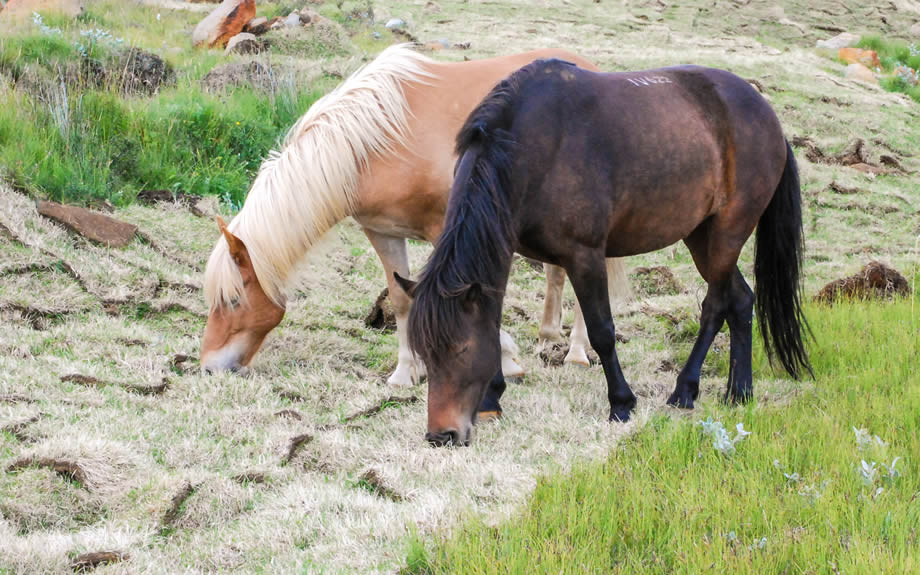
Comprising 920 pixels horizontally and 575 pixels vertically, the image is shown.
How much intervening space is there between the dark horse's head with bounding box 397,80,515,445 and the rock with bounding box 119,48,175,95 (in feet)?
21.9

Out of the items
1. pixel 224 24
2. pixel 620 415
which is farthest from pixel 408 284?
pixel 224 24

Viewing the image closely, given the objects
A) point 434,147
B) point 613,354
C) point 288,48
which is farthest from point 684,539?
point 288,48

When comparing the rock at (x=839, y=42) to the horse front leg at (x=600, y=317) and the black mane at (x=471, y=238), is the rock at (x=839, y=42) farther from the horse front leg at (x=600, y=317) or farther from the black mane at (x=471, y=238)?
the black mane at (x=471, y=238)

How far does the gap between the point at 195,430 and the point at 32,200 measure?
3.51 metres


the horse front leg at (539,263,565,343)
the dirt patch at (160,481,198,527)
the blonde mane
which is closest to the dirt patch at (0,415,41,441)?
the dirt patch at (160,481,198,527)

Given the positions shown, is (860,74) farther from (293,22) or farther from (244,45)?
(244,45)

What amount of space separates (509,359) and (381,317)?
135 cm

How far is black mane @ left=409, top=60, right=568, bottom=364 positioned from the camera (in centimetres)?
331

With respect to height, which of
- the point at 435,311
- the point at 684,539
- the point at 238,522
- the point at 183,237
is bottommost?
the point at 183,237

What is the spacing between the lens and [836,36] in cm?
2030

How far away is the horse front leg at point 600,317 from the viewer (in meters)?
3.83

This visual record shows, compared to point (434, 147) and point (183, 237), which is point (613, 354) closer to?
point (434, 147)

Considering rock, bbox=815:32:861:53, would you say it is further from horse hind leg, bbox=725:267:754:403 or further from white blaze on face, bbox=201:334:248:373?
white blaze on face, bbox=201:334:248:373

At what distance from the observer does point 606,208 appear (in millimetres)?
3811
